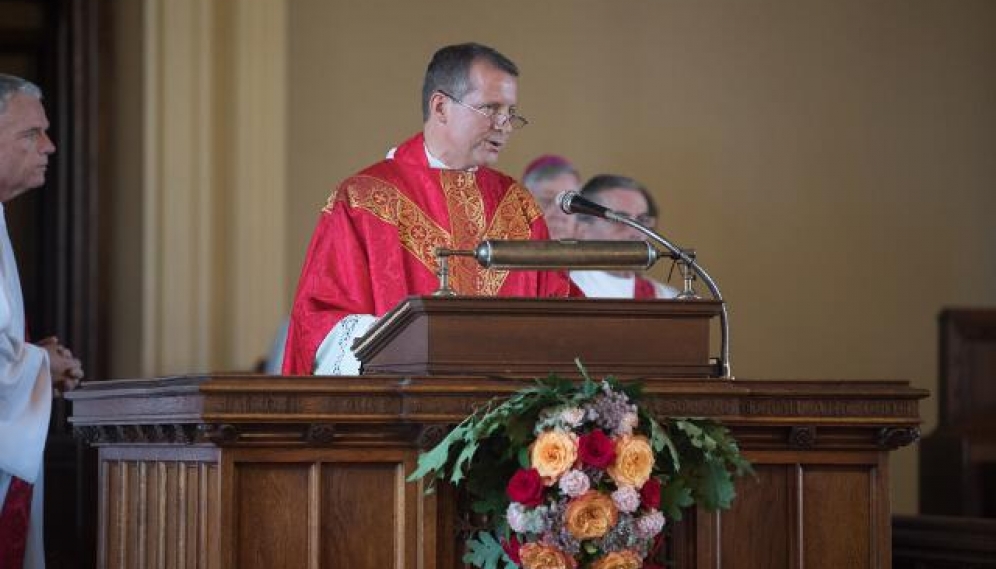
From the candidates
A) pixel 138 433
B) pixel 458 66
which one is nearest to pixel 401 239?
pixel 458 66

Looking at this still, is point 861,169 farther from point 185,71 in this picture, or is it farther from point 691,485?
point 691,485

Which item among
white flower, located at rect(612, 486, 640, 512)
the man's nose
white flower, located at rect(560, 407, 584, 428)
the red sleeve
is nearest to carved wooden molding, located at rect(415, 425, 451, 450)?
white flower, located at rect(560, 407, 584, 428)

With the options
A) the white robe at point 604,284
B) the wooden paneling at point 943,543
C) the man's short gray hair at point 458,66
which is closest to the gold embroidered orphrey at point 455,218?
the man's short gray hair at point 458,66

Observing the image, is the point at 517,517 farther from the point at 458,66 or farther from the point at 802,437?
the point at 458,66

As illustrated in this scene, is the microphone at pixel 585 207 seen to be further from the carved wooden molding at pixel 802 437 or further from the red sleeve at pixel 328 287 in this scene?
the red sleeve at pixel 328 287

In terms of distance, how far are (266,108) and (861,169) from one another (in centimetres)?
311

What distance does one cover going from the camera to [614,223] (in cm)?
743

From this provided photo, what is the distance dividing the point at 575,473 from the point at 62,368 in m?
2.16

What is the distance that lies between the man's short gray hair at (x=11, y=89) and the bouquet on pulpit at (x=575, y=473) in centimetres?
233

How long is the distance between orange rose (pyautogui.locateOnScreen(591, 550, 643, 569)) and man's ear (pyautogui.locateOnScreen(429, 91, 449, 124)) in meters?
1.80

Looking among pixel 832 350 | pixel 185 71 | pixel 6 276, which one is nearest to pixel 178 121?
pixel 185 71

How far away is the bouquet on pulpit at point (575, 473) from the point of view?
398cm

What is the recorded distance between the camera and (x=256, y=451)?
4125mm

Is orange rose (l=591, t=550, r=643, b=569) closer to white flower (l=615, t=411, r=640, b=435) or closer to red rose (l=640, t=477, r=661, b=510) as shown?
red rose (l=640, t=477, r=661, b=510)
